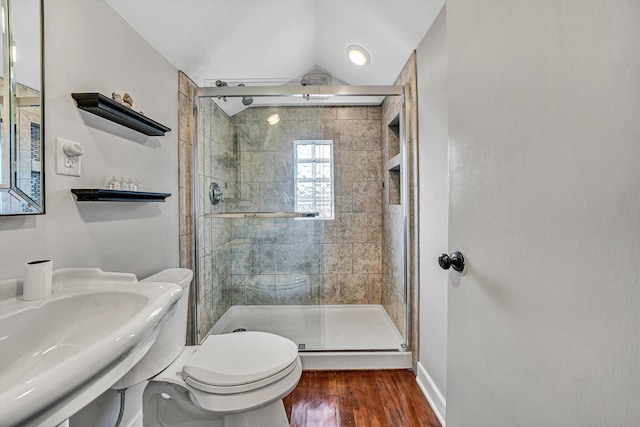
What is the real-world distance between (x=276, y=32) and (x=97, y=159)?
1615 millimetres

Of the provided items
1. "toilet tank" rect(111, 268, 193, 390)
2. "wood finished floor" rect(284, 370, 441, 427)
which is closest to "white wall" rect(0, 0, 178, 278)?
"toilet tank" rect(111, 268, 193, 390)

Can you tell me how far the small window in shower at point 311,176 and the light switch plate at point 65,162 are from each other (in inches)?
53.6

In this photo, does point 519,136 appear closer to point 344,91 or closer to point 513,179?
point 513,179

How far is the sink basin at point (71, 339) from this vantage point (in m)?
0.41

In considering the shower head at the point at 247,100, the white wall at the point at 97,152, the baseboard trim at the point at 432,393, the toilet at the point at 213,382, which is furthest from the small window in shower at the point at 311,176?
the baseboard trim at the point at 432,393

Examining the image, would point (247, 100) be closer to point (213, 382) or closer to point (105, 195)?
point (105, 195)

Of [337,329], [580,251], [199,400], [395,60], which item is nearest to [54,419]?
[199,400]

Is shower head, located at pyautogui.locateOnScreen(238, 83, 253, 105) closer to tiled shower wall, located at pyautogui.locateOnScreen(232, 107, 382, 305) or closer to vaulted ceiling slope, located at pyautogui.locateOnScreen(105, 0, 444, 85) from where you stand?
tiled shower wall, located at pyautogui.locateOnScreen(232, 107, 382, 305)

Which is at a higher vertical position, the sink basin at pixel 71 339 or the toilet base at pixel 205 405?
the sink basin at pixel 71 339

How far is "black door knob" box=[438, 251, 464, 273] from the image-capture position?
0.72 m

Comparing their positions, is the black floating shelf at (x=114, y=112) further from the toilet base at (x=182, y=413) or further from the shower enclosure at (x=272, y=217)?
the toilet base at (x=182, y=413)

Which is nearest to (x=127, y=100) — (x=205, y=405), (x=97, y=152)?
(x=97, y=152)

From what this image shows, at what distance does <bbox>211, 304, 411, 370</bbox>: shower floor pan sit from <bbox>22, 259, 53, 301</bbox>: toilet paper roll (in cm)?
145

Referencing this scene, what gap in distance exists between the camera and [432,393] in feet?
5.11
